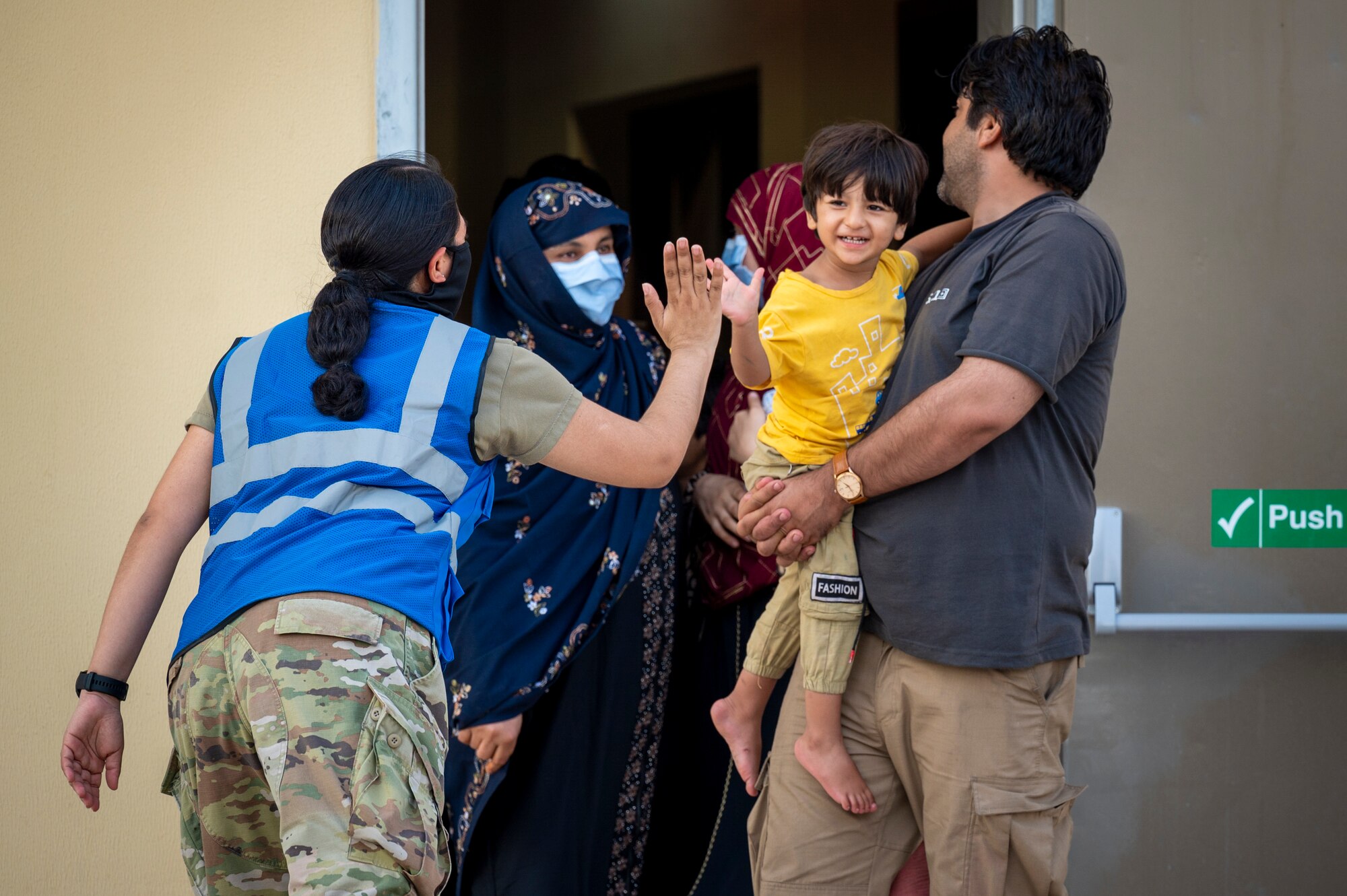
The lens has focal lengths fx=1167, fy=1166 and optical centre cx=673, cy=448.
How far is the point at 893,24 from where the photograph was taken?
4465 millimetres

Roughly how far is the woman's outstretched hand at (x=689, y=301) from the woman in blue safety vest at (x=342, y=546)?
42 mm

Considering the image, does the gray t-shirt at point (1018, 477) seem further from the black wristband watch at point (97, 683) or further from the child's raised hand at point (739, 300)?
the black wristband watch at point (97, 683)

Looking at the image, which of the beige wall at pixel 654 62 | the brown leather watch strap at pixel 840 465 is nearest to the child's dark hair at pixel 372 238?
the brown leather watch strap at pixel 840 465

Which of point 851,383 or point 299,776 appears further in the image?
point 851,383

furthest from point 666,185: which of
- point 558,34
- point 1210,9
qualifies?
point 1210,9

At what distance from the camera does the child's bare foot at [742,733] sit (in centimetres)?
218

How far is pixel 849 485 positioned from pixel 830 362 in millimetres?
232

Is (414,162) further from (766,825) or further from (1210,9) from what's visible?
(1210,9)

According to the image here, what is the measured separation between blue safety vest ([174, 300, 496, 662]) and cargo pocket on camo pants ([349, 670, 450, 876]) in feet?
0.47

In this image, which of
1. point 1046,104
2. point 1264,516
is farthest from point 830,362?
point 1264,516

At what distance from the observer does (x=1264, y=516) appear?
2.44 metres

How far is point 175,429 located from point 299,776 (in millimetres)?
1346

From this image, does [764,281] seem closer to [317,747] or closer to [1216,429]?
[1216,429]

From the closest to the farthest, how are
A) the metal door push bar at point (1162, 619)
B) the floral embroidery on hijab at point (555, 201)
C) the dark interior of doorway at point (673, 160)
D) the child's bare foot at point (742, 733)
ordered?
the child's bare foot at point (742, 733), the metal door push bar at point (1162, 619), the floral embroidery on hijab at point (555, 201), the dark interior of doorway at point (673, 160)
